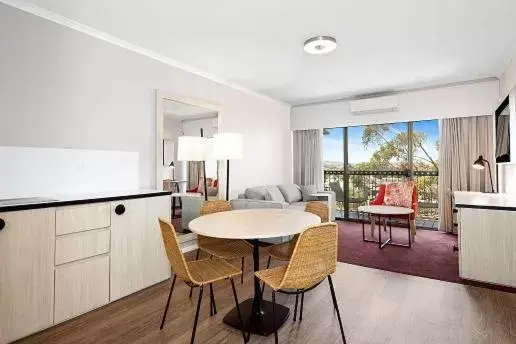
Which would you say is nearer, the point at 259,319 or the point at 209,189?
the point at 259,319

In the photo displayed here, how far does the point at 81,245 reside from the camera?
225 centimetres

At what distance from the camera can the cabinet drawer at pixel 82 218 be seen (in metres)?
2.13

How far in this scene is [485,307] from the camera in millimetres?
2369

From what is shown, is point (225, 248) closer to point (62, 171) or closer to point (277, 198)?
point (62, 171)

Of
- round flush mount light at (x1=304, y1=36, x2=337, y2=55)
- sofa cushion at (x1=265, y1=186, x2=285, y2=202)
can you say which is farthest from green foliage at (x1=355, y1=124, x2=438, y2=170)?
round flush mount light at (x1=304, y1=36, x2=337, y2=55)

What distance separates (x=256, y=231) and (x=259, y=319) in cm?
76

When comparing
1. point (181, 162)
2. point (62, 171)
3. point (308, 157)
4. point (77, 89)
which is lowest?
point (62, 171)


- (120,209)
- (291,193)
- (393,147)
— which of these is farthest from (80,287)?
(393,147)

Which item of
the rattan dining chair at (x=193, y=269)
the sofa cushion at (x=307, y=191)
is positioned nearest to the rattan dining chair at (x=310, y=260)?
the rattan dining chair at (x=193, y=269)

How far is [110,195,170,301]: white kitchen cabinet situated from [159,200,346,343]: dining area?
1.19 ft

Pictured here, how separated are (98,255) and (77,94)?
151 cm

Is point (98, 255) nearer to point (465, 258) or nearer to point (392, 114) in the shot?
point (465, 258)

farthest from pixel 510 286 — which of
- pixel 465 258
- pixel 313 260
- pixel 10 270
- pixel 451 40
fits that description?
pixel 10 270

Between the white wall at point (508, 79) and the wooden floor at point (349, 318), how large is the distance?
2.52m
